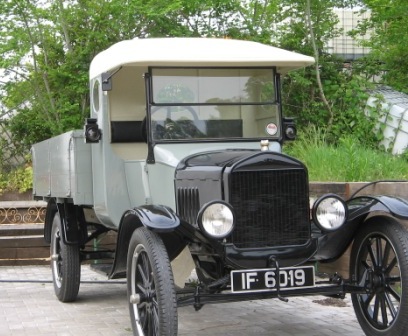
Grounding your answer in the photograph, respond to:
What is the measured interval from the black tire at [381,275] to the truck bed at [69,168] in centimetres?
271

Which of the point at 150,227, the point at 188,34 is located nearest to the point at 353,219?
the point at 150,227

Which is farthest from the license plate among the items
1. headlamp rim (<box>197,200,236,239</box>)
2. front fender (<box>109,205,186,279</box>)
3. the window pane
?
the window pane

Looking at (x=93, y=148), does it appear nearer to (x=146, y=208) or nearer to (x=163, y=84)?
(x=163, y=84)

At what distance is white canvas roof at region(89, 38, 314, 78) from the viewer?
6578mm

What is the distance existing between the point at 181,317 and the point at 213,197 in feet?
6.67

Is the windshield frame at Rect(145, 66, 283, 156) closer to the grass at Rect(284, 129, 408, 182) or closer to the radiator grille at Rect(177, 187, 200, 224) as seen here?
the radiator grille at Rect(177, 187, 200, 224)

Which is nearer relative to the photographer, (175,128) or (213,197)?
(213,197)

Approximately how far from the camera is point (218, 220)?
5.58 metres

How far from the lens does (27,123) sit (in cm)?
1912

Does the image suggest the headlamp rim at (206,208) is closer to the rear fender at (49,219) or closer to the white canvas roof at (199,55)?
the white canvas roof at (199,55)

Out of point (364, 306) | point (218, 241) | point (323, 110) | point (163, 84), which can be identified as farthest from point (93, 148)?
point (323, 110)

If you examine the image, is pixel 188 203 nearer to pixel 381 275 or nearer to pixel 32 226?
pixel 381 275

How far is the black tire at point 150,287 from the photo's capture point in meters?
5.32

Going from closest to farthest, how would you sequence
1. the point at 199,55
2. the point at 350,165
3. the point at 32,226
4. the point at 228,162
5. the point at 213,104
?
the point at 228,162
the point at 199,55
the point at 213,104
the point at 350,165
the point at 32,226
